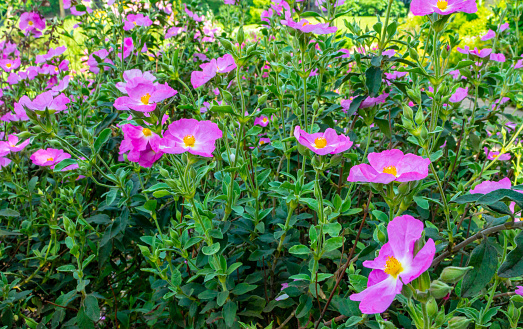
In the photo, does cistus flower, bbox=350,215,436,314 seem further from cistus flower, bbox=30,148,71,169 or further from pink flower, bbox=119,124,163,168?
cistus flower, bbox=30,148,71,169

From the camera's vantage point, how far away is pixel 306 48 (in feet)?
4.13

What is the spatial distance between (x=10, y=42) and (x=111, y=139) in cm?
232

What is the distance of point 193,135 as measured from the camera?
1049mm

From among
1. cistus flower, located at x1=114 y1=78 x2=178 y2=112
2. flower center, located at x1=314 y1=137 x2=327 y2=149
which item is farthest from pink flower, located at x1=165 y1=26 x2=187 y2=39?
flower center, located at x1=314 y1=137 x2=327 y2=149

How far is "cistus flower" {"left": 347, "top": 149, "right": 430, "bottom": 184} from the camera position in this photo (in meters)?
0.84

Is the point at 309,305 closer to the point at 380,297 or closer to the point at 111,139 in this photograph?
the point at 380,297

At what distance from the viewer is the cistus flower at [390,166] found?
0.84 meters

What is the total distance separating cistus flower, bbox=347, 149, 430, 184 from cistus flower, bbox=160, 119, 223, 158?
396mm

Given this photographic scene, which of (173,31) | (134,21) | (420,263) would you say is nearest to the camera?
(420,263)

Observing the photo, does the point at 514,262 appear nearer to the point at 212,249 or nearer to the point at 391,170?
the point at 391,170

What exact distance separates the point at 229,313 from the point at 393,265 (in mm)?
609

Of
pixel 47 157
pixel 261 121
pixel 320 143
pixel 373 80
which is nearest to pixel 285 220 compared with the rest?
pixel 320 143

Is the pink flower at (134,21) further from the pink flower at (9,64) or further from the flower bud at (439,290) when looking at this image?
the flower bud at (439,290)

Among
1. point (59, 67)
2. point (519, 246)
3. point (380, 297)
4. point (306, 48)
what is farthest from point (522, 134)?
point (59, 67)
